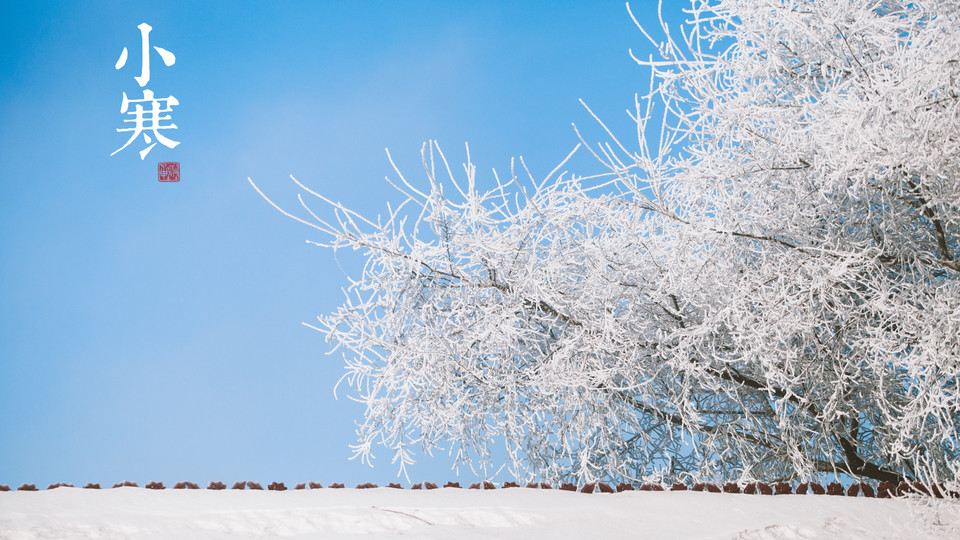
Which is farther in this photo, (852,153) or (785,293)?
(785,293)

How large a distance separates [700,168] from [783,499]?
6.19 ft

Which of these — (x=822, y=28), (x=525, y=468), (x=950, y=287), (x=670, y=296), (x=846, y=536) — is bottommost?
(x=846, y=536)

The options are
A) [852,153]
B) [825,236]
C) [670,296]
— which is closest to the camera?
[852,153]

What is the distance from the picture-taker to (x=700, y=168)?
14.4ft

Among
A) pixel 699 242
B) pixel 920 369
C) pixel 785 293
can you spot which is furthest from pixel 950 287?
pixel 699 242

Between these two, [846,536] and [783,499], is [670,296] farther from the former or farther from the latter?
[846,536]

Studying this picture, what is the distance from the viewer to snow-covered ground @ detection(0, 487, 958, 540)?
263 cm

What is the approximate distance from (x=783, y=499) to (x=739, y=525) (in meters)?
0.44

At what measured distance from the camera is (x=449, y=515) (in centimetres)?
278

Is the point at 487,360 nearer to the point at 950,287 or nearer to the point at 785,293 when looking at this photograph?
the point at 785,293

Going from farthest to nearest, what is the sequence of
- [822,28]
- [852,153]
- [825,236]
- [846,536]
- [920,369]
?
[825,236], [822,28], [920,369], [852,153], [846,536]

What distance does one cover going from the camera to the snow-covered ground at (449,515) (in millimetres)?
2627

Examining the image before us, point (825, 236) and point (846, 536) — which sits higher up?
point (825, 236)

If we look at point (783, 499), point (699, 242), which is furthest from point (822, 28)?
point (783, 499)
